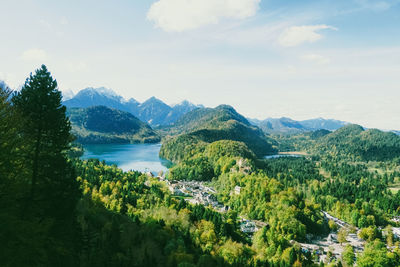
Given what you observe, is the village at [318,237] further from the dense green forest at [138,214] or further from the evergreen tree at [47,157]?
the evergreen tree at [47,157]

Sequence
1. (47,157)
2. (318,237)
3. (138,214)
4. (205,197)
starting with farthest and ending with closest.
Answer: (205,197), (318,237), (138,214), (47,157)

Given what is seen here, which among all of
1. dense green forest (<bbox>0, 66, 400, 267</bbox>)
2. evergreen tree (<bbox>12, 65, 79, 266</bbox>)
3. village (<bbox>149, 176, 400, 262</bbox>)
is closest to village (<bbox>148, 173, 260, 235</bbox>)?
village (<bbox>149, 176, 400, 262</bbox>)

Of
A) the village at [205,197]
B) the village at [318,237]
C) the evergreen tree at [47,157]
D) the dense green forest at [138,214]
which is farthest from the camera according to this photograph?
the village at [205,197]

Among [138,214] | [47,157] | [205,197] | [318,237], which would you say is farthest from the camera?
[205,197]

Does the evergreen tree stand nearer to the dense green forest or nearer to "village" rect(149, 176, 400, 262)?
the dense green forest

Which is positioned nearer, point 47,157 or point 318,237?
point 47,157

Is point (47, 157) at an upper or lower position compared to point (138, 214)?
upper

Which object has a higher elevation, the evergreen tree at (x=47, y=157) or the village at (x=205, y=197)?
the evergreen tree at (x=47, y=157)

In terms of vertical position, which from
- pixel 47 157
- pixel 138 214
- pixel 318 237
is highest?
pixel 47 157

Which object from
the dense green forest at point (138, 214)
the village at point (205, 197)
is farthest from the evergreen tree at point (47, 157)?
the village at point (205, 197)

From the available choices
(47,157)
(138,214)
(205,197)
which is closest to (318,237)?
(205,197)

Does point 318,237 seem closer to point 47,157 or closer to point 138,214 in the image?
point 138,214
